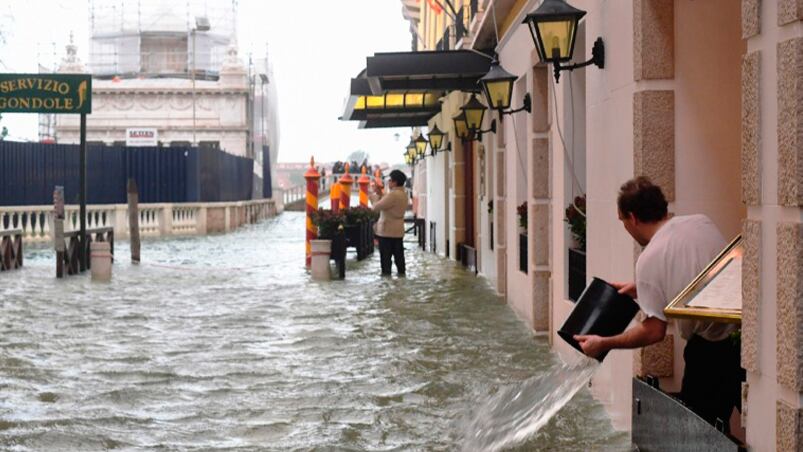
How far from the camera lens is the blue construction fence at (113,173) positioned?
3491 cm

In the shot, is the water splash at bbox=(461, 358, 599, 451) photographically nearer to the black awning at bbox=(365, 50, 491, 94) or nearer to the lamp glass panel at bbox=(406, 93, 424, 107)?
the black awning at bbox=(365, 50, 491, 94)

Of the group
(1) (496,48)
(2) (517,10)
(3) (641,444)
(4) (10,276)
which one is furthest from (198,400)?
(4) (10,276)

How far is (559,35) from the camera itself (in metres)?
8.19

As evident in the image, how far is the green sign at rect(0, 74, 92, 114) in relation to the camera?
778 inches

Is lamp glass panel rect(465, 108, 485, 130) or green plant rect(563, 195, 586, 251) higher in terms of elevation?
lamp glass panel rect(465, 108, 485, 130)

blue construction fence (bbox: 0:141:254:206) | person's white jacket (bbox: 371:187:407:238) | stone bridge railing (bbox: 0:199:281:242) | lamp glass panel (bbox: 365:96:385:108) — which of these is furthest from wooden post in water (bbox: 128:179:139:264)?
blue construction fence (bbox: 0:141:254:206)

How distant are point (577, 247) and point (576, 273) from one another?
29 cm

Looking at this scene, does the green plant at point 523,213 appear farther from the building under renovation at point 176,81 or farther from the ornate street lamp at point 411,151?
the building under renovation at point 176,81

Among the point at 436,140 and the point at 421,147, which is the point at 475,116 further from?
the point at 421,147

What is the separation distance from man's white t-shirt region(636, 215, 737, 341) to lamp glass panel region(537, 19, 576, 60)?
10.3 feet

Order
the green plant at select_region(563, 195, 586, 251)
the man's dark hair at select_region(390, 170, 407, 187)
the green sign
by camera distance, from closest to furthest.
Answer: the green plant at select_region(563, 195, 586, 251) → the man's dark hair at select_region(390, 170, 407, 187) → the green sign

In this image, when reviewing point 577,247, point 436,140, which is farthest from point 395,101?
point 577,247

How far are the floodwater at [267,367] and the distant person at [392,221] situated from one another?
89 cm

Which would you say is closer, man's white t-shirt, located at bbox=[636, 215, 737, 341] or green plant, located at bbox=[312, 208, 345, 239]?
man's white t-shirt, located at bbox=[636, 215, 737, 341]
